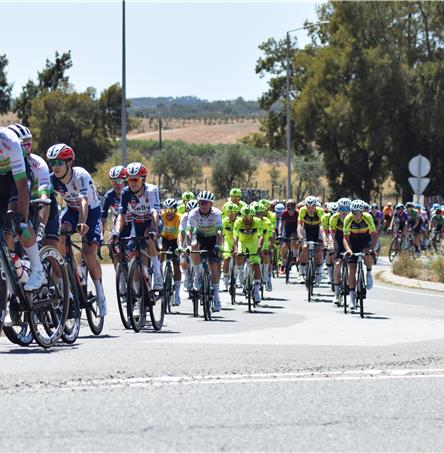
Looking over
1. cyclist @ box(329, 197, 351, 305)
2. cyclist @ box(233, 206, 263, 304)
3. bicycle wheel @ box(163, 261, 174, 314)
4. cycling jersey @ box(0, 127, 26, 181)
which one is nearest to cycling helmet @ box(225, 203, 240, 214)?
cyclist @ box(233, 206, 263, 304)

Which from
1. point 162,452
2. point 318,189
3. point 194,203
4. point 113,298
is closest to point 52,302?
point 162,452

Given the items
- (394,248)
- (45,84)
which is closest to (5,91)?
(45,84)

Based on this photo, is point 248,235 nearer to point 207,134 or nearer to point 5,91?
point 5,91

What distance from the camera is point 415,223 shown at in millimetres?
38750

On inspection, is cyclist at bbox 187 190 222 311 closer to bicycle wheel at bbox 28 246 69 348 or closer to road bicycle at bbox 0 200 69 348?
road bicycle at bbox 0 200 69 348

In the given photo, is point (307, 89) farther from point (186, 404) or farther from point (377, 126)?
point (186, 404)

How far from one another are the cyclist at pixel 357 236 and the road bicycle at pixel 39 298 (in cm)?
907

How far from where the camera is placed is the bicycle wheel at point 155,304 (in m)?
15.1

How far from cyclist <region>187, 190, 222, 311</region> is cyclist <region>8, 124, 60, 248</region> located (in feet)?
20.8

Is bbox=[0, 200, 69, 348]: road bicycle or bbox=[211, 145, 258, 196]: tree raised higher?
bbox=[0, 200, 69, 348]: road bicycle

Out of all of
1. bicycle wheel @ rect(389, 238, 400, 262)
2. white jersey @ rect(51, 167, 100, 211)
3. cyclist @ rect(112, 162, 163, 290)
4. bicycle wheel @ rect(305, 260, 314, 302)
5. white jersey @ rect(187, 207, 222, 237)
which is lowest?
bicycle wheel @ rect(389, 238, 400, 262)

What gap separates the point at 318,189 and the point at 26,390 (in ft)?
303

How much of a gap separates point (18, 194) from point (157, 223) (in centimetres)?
524

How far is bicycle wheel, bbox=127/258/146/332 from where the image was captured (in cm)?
1482
